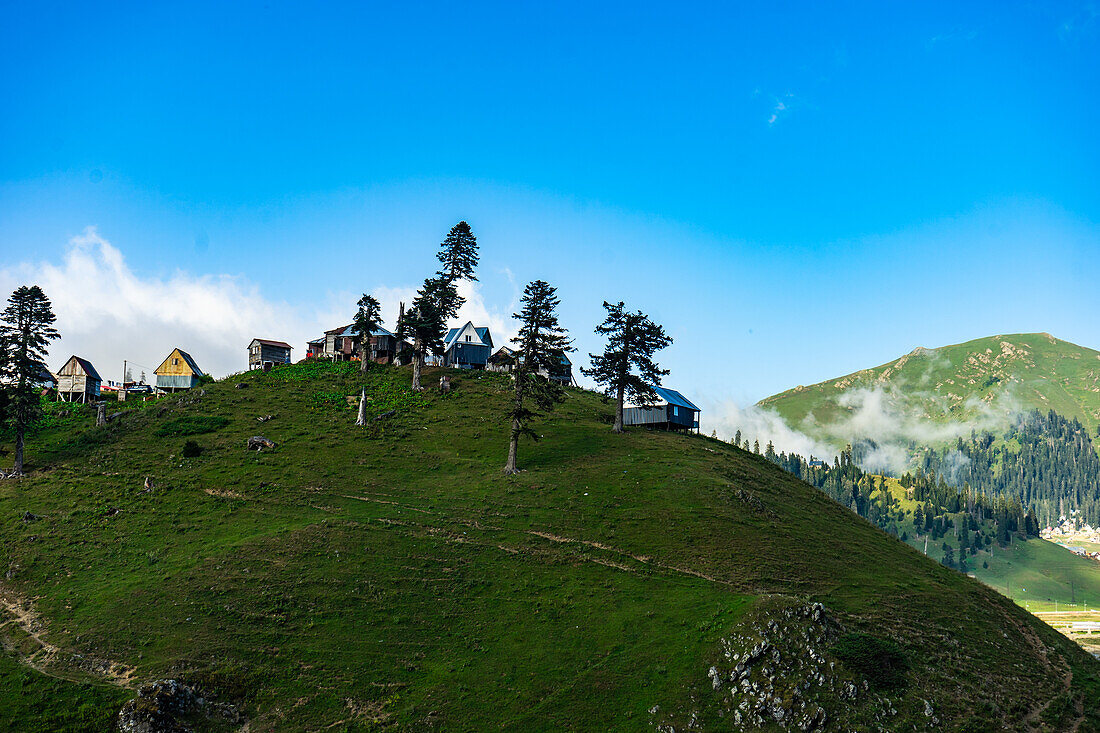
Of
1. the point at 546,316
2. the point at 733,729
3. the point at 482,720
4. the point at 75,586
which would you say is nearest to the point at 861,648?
the point at 733,729

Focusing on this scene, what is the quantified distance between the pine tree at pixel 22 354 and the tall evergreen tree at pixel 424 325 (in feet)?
132

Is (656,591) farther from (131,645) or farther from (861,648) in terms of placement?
(131,645)

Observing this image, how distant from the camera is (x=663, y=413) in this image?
90.7 meters

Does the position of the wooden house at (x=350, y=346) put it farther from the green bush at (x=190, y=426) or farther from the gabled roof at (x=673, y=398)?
the gabled roof at (x=673, y=398)

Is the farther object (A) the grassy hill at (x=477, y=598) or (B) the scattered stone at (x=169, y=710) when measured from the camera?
(A) the grassy hill at (x=477, y=598)

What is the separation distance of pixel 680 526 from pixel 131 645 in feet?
135

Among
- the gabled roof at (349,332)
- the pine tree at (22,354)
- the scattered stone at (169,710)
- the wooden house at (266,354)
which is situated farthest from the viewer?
the wooden house at (266,354)

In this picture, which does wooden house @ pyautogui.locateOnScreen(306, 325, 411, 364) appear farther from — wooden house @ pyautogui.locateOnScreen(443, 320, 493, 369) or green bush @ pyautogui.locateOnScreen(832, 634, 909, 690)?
green bush @ pyautogui.locateOnScreen(832, 634, 909, 690)

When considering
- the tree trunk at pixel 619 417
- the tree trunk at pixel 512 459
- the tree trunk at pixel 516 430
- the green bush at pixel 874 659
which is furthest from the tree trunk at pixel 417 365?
the green bush at pixel 874 659

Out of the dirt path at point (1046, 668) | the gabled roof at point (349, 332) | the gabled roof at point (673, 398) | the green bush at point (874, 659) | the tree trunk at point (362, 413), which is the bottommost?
the dirt path at point (1046, 668)

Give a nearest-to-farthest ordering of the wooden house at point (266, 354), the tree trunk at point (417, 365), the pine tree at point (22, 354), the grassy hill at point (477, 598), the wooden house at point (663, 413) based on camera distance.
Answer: the grassy hill at point (477, 598) < the pine tree at point (22, 354) < the wooden house at point (663, 413) < the tree trunk at point (417, 365) < the wooden house at point (266, 354)

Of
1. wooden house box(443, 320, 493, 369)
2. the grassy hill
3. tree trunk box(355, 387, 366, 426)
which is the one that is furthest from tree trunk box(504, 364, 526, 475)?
wooden house box(443, 320, 493, 369)

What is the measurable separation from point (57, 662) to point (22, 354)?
40136 millimetres

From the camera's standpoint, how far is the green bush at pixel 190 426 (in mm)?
75500
